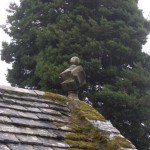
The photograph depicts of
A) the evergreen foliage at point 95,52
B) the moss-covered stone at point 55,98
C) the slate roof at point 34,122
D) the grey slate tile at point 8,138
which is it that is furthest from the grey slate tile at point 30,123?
the evergreen foliage at point 95,52

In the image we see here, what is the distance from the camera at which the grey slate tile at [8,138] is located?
11.2 feet

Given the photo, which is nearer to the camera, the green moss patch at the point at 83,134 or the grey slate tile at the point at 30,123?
the grey slate tile at the point at 30,123

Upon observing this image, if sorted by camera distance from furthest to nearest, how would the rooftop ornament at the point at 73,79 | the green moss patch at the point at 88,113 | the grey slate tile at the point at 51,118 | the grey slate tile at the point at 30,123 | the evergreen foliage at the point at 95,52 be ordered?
the evergreen foliage at the point at 95,52, the rooftop ornament at the point at 73,79, the green moss patch at the point at 88,113, the grey slate tile at the point at 51,118, the grey slate tile at the point at 30,123

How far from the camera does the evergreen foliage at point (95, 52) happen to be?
44.7ft

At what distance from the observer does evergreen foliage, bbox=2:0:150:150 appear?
13633 millimetres

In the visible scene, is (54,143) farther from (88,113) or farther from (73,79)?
(73,79)

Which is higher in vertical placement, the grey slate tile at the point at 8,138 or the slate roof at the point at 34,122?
the slate roof at the point at 34,122

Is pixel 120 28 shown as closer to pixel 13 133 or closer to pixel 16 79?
pixel 16 79

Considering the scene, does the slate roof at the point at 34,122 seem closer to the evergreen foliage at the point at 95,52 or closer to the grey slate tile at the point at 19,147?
the grey slate tile at the point at 19,147

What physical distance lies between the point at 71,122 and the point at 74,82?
32.0 inches

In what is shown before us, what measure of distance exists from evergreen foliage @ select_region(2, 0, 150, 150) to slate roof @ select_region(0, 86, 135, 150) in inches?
335

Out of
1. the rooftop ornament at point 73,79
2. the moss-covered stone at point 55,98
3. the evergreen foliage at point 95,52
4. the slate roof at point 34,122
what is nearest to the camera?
the slate roof at point 34,122

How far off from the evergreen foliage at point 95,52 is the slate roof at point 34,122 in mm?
8511

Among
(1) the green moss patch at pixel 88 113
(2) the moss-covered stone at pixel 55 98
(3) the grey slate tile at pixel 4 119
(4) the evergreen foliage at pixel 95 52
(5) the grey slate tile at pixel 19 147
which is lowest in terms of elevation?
(5) the grey slate tile at pixel 19 147
